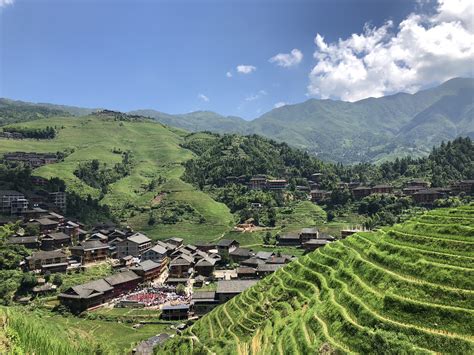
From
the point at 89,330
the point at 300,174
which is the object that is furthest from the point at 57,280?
the point at 300,174

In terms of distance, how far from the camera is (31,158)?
522 feet

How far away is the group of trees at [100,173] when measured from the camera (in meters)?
154

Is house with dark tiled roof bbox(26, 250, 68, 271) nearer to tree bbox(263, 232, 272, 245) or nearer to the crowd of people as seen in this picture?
the crowd of people

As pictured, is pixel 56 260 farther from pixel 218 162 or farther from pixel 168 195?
pixel 218 162

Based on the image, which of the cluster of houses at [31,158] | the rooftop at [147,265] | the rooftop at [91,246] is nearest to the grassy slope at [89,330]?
the rooftop at [147,265]

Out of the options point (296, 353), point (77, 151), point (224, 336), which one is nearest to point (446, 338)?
point (296, 353)

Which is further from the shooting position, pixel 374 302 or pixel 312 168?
pixel 312 168

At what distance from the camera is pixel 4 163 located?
14225cm

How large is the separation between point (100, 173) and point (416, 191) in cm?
12315

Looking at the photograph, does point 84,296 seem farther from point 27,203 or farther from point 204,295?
point 27,203

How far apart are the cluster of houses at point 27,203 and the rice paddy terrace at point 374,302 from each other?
75638 mm

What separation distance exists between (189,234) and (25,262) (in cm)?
4618

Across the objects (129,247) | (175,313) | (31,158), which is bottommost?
(175,313)

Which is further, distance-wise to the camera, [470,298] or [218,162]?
[218,162]
